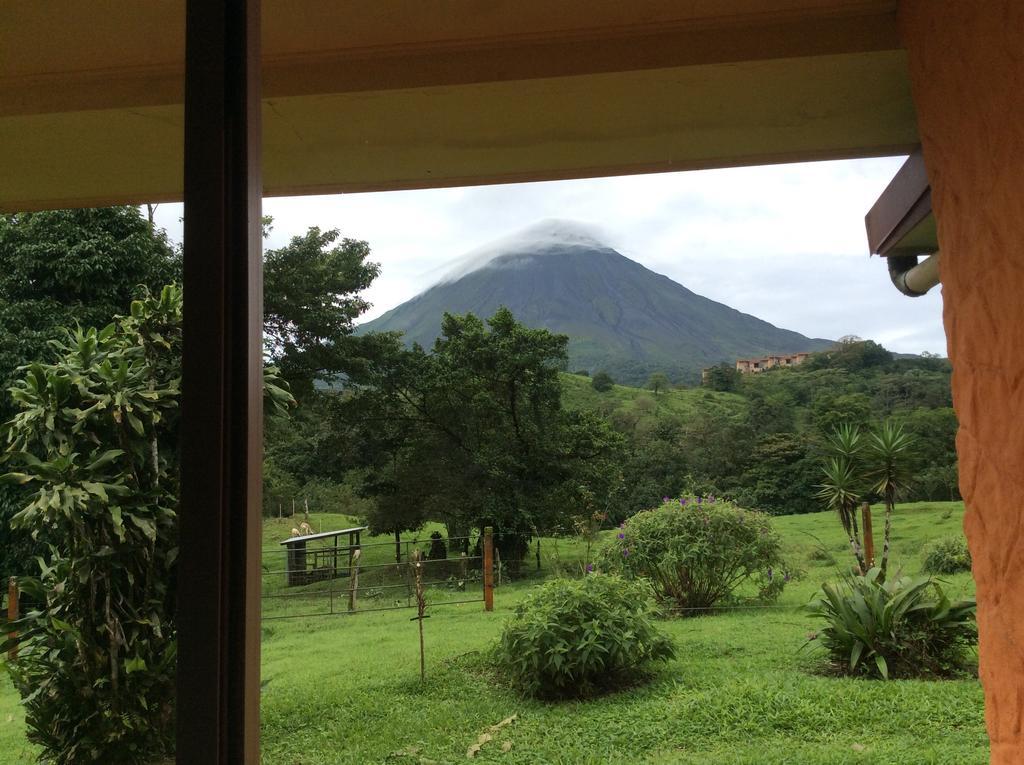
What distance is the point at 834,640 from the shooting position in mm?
2840

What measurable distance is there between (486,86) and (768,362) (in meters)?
3.62

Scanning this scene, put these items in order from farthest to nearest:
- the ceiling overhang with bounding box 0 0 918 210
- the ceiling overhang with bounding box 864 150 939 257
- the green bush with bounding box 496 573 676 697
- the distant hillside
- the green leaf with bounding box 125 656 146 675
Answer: the distant hillside
the green bush with bounding box 496 573 676 697
the green leaf with bounding box 125 656 146 675
the ceiling overhang with bounding box 864 150 939 257
the ceiling overhang with bounding box 0 0 918 210

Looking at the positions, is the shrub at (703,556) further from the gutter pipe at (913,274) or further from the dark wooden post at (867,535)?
the gutter pipe at (913,274)

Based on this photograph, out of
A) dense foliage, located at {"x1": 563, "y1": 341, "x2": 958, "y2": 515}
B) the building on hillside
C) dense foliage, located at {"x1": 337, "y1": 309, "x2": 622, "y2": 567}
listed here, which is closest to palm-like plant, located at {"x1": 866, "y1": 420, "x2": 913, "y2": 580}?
dense foliage, located at {"x1": 563, "y1": 341, "x2": 958, "y2": 515}

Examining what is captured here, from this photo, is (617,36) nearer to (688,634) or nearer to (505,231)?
(688,634)

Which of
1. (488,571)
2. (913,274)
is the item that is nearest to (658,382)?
(488,571)

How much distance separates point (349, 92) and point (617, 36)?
0.49 meters

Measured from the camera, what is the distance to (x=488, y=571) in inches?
150

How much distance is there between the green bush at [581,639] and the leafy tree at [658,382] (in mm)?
1652

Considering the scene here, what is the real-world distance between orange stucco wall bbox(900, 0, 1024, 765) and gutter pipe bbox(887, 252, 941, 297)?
540 millimetres

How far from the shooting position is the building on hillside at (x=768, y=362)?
14.4 feet

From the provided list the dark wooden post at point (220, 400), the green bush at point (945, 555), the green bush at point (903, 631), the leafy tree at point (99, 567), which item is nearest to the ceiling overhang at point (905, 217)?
the dark wooden post at point (220, 400)

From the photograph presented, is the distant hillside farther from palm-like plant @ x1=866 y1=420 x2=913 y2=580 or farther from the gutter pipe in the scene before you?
the gutter pipe

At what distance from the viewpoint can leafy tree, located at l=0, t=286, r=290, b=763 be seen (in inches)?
82.4
